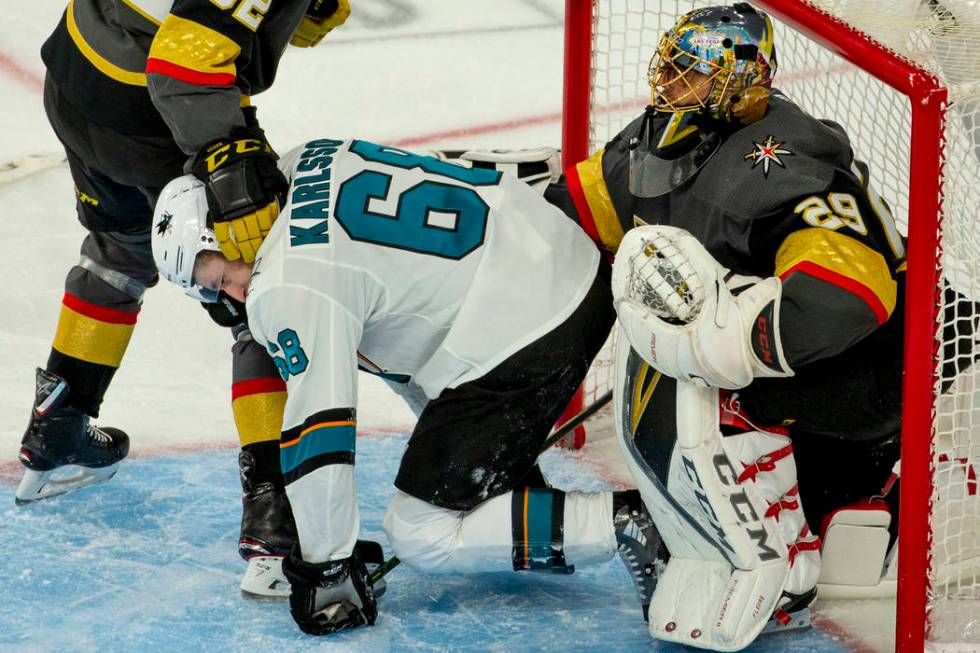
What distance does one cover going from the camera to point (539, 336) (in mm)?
2348

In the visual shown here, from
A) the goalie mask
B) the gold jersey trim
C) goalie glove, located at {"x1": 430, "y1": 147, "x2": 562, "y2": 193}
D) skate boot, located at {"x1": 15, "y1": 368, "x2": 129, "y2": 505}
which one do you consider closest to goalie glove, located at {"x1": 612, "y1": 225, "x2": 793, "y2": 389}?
the goalie mask

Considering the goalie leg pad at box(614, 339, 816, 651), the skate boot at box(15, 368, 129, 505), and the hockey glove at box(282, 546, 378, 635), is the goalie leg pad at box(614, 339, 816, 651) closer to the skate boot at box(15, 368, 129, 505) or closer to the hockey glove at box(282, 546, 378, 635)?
the hockey glove at box(282, 546, 378, 635)

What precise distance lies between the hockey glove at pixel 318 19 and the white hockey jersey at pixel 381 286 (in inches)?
19.9

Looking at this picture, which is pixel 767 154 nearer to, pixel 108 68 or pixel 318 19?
pixel 318 19

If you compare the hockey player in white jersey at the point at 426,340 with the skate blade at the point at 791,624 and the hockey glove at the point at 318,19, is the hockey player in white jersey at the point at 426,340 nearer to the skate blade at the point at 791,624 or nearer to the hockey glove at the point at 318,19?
the skate blade at the point at 791,624

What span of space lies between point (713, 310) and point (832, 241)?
21cm

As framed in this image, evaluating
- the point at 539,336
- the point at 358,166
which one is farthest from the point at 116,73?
the point at 539,336

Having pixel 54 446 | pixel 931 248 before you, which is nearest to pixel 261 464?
pixel 54 446

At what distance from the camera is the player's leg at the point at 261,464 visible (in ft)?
8.21

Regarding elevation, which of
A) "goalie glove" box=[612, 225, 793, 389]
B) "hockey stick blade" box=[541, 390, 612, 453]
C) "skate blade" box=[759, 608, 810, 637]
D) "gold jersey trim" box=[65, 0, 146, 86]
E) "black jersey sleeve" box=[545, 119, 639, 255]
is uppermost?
"gold jersey trim" box=[65, 0, 146, 86]

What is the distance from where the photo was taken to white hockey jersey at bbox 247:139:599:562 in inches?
86.8

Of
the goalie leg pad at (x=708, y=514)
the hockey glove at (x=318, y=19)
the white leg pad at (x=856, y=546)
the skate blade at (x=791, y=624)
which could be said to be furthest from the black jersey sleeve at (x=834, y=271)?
the hockey glove at (x=318, y=19)

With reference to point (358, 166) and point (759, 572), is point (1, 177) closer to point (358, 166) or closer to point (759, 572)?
point (358, 166)

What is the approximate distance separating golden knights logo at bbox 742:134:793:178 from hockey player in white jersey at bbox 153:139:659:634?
14.1 inches
